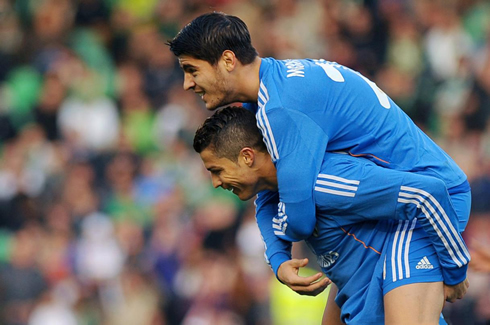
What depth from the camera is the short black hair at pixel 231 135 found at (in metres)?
3.97

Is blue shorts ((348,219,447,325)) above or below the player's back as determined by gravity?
below

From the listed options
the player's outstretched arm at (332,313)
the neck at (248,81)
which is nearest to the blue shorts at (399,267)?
the player's outstretched arm at (332,313)

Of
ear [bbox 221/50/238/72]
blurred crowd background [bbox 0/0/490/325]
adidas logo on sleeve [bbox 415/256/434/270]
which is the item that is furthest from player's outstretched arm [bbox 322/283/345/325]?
blurred crowd background [bbox 0/0/490/325]

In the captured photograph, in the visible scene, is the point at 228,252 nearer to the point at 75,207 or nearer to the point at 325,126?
the point at 75,207

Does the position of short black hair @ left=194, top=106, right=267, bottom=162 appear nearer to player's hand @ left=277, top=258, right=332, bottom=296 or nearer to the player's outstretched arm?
player's hand @ left=277, top=258, right=332, bottom=296

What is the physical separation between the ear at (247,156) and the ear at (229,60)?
1.28 feet

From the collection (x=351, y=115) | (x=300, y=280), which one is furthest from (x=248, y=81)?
(x=300, y=280)

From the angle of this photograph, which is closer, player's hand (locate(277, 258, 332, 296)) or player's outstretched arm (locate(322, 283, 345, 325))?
player's hand (locate(277, 258, 332, 296))

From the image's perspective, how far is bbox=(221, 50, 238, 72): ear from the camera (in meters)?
3.84

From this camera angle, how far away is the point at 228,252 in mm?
8289

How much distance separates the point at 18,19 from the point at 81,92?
1.54 meters

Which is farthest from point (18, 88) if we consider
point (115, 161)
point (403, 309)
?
point (403, 309)

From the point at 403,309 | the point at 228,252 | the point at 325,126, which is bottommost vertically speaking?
the point at 228,252

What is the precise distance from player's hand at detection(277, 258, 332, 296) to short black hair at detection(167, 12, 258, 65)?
37.4 inches
